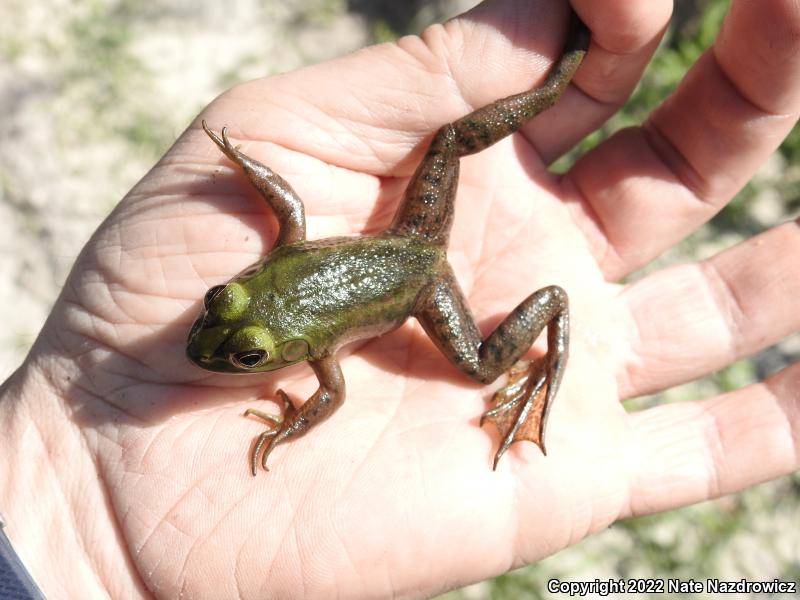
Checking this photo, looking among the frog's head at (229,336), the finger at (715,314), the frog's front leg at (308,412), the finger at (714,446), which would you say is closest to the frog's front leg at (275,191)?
the frog's head at (229,336)

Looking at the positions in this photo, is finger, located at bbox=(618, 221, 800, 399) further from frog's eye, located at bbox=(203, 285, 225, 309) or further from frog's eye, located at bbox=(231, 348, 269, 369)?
frog's eye, located at bbox=(203, 285, 225, 309)

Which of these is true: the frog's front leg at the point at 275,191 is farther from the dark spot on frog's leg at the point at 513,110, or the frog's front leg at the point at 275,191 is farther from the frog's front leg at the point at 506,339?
the dark spot on frog's leg at the point at 513,110

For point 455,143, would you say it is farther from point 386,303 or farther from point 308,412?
point 308,412

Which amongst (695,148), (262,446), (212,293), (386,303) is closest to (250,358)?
(212,293)

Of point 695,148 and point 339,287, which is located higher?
point 339,287

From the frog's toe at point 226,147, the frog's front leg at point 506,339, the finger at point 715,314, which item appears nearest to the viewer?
the frog's toe at point 226,147

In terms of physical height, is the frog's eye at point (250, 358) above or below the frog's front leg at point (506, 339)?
above

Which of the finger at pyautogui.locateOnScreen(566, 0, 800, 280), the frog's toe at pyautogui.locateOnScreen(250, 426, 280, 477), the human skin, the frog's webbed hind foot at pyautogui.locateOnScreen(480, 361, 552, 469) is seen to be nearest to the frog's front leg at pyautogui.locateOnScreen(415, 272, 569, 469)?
the frog's webbed hind foot at pyautogui.locateOnScreen(480, 361, 552, 469)
